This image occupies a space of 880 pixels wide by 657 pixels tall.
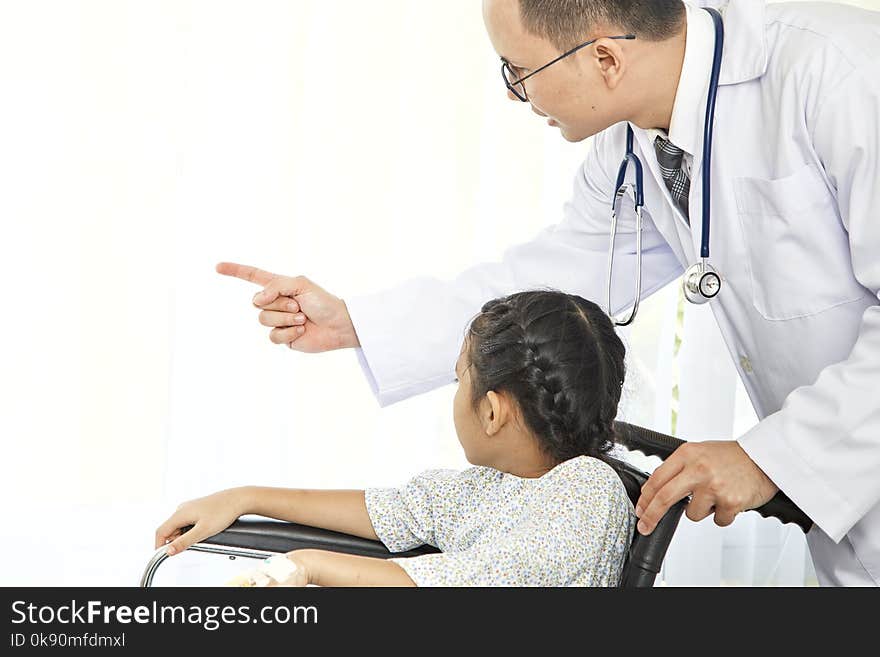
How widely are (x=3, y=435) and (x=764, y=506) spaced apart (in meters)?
1.81

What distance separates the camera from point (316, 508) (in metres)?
1.21

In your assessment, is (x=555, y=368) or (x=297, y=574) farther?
(x=555, y=368)

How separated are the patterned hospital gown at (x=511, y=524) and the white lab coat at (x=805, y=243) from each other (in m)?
0.19

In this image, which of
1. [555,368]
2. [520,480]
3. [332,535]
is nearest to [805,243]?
[555,368]

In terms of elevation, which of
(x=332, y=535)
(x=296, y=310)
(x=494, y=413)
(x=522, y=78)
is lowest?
(x=332, y=535)

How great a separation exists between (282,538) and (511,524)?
0.86ft

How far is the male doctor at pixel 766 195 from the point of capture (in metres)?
1.07

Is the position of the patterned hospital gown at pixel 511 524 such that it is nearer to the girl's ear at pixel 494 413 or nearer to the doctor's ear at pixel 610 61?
the girl's ear at pixel 494 413

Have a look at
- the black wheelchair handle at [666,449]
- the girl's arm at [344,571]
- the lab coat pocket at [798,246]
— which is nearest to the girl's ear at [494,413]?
the black wheelchair handle at [666,449]

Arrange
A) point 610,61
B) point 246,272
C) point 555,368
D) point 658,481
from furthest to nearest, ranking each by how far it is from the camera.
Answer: point 246,272 < point 610,61 < point 555,368 < point 658,481

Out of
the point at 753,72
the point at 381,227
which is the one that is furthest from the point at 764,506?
the point at 381,227

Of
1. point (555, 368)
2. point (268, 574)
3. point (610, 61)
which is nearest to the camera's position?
point (268, 574)

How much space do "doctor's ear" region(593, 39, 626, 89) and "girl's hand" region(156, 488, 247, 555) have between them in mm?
691

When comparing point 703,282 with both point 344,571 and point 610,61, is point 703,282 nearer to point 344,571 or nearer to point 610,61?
point 610,61
